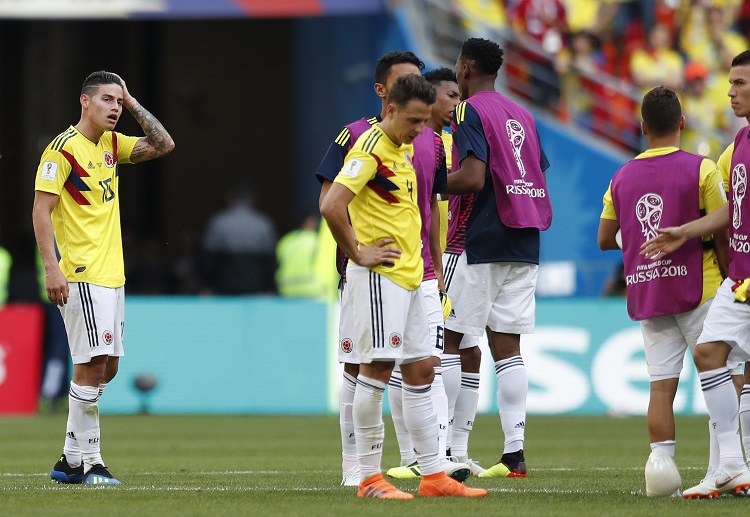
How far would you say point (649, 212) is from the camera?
6961mm

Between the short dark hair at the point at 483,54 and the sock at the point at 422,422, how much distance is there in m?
2.53

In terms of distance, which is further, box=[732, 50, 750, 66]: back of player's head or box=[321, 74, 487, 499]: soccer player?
box=[732, 50, 750, 66]: back of player's head

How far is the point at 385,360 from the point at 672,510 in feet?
5.10

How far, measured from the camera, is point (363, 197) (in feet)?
22.1

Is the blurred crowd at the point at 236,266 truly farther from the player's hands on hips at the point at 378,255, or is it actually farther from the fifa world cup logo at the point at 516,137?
the player's hands on hips at the point at 378,255

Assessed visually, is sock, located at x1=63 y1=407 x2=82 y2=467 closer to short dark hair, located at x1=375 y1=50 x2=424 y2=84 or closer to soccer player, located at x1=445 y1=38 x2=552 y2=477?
soccer player, located at x1=445 y1=38 x2=552 y2=477

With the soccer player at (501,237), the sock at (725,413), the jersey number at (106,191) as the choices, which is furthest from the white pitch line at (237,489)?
the jersey number at (106,191)

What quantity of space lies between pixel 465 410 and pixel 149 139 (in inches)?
103

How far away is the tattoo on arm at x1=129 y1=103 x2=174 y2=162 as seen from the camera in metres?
8.20

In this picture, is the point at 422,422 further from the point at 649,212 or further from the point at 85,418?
the point at 85,418

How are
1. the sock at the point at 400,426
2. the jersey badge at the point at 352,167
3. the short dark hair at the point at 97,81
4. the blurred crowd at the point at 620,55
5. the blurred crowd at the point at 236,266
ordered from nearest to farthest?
the jersey badge at the point at 352,167 → the short dark hair at the point at 97,81 → the sock at the point at 400,426 → the blurred crowd at the point at 236,266 → the blurred crowd at the point at 620,55

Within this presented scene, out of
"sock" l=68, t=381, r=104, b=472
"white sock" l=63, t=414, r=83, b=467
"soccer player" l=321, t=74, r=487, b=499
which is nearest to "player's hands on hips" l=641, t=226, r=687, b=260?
"soccer player" l=321, t=74, r=487, b=499

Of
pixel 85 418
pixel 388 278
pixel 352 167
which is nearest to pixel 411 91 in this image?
pixel 352 167

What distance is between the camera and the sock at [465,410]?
839 centimetres
